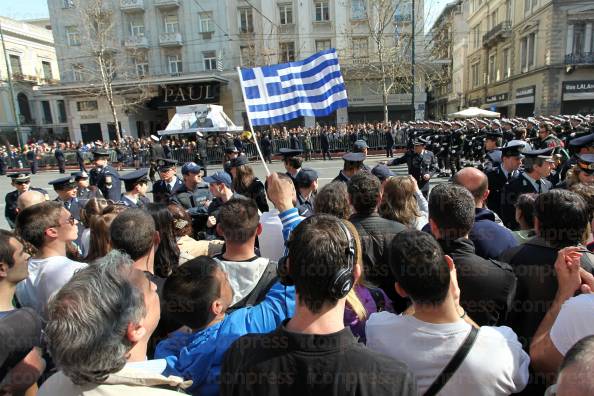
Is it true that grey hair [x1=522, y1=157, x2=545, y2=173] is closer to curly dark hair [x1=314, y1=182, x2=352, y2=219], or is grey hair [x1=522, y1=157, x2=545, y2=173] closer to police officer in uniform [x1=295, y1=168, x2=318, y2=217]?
police officer in uniform [x1=295, y1=168, x2=318, y2=217]

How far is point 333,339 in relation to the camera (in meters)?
1.30

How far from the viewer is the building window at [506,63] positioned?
1477 inches

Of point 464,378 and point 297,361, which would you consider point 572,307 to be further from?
point 297,361

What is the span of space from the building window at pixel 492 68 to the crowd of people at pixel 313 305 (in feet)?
146

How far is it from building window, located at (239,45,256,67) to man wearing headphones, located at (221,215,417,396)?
3135cm

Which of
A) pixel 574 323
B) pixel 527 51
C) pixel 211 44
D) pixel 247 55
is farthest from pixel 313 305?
pixel 527 51

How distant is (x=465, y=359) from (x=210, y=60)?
34.4m

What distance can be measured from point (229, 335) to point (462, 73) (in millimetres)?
60676

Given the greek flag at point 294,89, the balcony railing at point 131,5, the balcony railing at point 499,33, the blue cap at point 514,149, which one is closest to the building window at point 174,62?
the balcony railing at point 131,5

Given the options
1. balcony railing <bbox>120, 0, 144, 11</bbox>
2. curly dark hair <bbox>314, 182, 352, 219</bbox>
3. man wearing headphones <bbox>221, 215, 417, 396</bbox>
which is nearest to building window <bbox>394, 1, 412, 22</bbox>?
balcony railing <bbox>120, 0, 144, 11</bbox>

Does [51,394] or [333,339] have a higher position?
[333,339]

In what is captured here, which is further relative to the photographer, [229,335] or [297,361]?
[229,335]

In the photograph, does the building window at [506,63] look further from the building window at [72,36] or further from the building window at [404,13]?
the building window at [72,36]

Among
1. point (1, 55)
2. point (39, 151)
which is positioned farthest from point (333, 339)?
point (1, 55)
